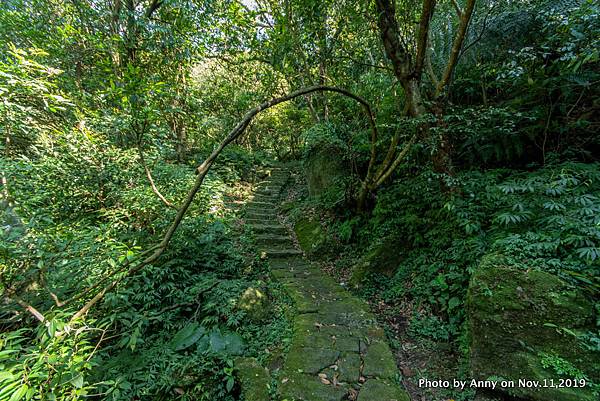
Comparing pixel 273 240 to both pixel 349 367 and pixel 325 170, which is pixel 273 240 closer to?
pixel 325 170

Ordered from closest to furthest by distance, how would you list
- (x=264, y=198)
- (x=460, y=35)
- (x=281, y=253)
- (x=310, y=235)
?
1. (x=460, y=35)
2. (x=281, y=253)
3. (x=310, y=235)
4. (x=264, y=198)

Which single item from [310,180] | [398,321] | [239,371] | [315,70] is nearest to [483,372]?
[398,321]

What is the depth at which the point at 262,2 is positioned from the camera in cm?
777

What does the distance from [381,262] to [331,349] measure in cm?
176

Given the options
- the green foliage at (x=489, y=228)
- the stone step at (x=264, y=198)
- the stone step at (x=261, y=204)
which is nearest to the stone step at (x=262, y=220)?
the stone step at (x=261, y=204)

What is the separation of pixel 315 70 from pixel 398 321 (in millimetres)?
7665

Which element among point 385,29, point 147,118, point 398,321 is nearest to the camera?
point 147,118

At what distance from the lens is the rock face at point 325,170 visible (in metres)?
5.84

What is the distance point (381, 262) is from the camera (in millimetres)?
3961

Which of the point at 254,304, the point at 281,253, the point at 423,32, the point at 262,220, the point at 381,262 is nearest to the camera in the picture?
the point at 423,32

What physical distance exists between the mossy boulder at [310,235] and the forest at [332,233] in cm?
5

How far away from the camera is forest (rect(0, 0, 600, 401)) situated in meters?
2.07

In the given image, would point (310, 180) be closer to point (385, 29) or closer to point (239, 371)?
point (385, 29)

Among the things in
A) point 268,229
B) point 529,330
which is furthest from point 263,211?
point 529,330
